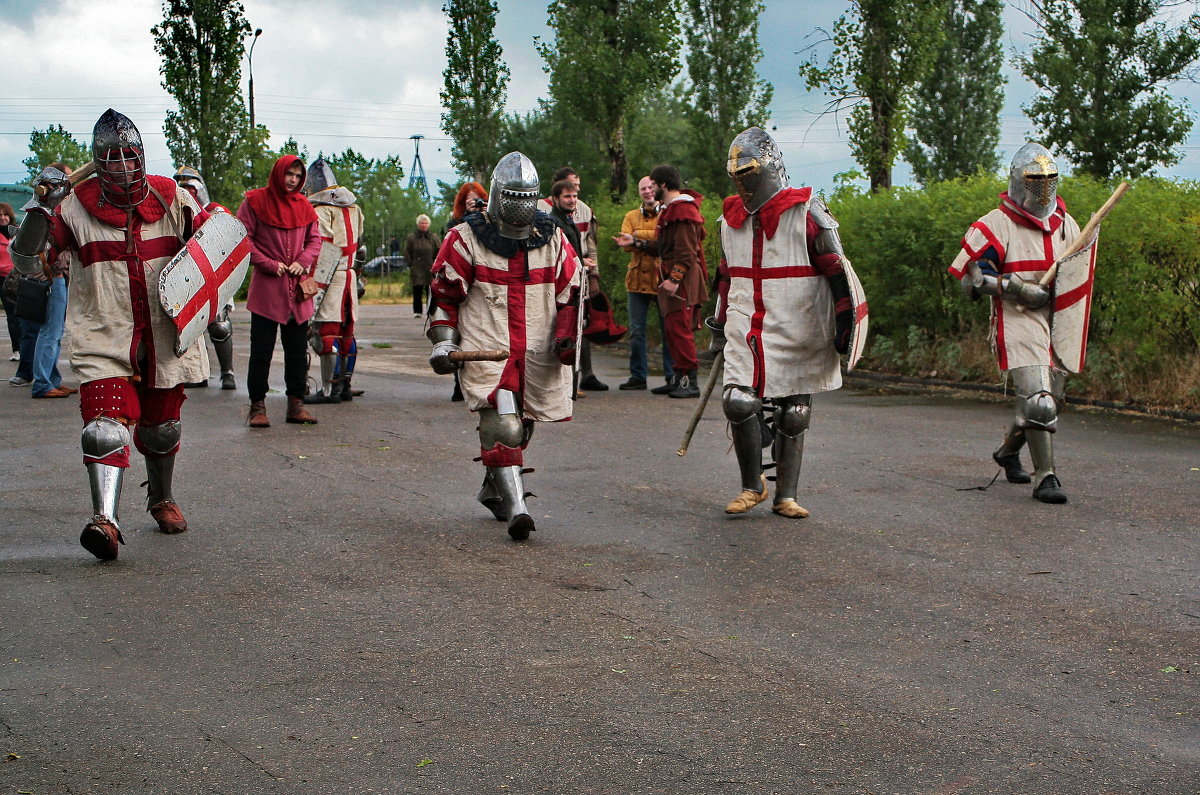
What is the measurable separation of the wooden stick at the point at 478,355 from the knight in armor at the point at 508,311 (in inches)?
1.0

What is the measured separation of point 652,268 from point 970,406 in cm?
318

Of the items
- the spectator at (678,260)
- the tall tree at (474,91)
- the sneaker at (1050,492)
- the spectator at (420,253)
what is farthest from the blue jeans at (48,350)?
the tall tree at (474,91)

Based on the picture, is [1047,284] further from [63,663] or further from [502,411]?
[63,663]

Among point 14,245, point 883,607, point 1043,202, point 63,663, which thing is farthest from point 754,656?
point 1043,202

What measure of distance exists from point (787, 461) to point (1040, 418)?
152cm

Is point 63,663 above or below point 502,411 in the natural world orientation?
below

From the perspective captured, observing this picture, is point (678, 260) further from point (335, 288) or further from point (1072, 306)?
point (1072, 306)

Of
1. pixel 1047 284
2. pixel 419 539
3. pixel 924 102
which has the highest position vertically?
pixel 924 102

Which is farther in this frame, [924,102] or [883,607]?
[924,102]

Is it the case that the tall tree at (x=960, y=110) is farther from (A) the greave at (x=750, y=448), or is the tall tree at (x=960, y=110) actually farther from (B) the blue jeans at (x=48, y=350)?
(A) the greave at (x=750, y=448)

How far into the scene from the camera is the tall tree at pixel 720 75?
157ft

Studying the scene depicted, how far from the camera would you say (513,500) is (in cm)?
668

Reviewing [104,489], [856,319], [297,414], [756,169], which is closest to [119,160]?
[104,489]

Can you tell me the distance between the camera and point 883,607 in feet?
17.8
